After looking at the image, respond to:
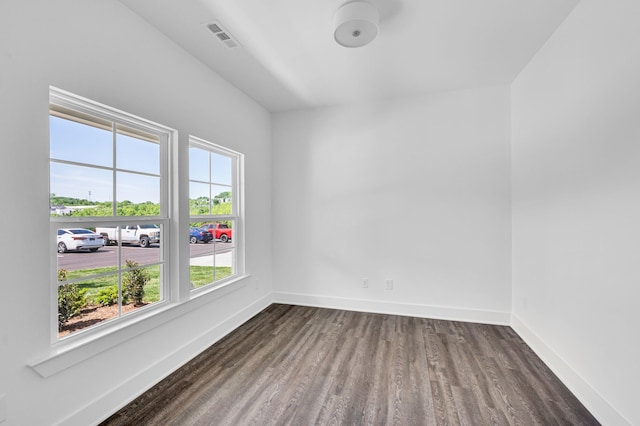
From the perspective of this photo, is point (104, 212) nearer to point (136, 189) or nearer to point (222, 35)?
point (136, 189)

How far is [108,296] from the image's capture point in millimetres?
1929

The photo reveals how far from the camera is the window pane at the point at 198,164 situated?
269 cm

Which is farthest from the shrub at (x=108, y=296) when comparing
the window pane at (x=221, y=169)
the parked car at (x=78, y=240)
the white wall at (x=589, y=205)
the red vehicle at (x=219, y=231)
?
the white wall at (x=589, y=205)

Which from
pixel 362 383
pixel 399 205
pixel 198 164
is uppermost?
pixel 198 164

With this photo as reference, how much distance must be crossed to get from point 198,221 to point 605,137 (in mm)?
3225

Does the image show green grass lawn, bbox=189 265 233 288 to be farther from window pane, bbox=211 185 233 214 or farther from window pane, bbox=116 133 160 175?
window pane, bbox=116 133 160 175

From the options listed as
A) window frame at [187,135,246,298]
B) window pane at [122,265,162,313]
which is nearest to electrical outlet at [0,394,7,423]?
window pane at [122,265,162,313]

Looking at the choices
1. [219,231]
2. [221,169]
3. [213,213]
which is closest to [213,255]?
[219,231]

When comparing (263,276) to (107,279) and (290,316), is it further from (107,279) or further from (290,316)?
(107,279)

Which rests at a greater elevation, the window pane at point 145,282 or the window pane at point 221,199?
the window pane at point 221,199

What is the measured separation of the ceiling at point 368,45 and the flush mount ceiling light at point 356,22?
0.08 m

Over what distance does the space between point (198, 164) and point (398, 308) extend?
9.62ft

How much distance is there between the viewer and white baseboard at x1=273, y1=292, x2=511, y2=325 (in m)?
3.20

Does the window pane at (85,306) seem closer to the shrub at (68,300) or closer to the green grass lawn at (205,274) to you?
the shrub at (68,300)
